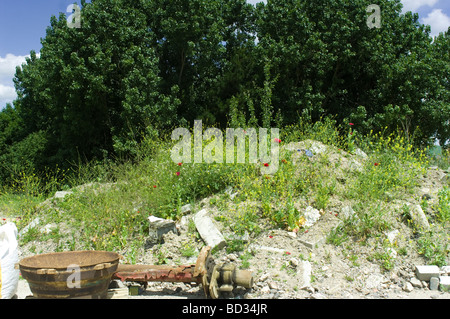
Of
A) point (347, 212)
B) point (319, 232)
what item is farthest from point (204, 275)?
point (347, 212)

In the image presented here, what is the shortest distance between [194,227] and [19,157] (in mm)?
12259

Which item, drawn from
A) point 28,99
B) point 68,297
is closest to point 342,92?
point 68,297

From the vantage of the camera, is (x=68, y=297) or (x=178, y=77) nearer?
(x=68, y=297)

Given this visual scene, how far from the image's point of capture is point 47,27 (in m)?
14.9

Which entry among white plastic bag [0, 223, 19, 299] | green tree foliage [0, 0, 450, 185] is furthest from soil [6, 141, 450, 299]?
green tree foliage [0, 0, 450, 185]

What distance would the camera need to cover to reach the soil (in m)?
3.74

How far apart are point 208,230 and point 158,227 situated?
64 centimetres

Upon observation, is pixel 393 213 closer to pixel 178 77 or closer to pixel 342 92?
pixel 342 92

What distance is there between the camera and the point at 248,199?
17.1 feet

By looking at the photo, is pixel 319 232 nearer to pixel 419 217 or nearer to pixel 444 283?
pixel 419 217

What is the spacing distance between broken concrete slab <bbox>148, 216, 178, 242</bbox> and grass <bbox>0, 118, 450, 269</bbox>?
267 millimetres

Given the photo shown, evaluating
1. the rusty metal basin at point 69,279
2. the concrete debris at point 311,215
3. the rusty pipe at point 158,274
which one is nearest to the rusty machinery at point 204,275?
the rusty pipe at point 158,274

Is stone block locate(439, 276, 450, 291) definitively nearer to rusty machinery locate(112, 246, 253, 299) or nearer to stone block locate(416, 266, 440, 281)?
stone block locate(416, 266, 440, 281)

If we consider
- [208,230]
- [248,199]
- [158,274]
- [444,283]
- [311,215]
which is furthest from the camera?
[248,199]
